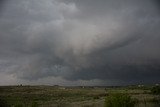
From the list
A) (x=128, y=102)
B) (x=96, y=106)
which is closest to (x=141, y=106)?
(x=96, y=106)

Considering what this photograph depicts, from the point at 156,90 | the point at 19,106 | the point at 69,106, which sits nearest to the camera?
the point at 19,106

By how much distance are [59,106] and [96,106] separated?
14.0 m

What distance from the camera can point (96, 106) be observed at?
9456 cm

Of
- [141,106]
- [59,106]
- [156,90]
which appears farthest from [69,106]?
[156,90]

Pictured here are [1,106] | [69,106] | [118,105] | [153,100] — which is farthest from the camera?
[153,100]

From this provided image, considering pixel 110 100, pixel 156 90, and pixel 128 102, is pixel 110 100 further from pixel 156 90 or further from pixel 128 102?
pixel 156 90

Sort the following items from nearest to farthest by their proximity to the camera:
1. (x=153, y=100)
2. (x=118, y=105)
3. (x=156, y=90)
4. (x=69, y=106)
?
(x=118, y=105)
(x=69, y=106)
(x=153, y=100)
(x=156, y=90)

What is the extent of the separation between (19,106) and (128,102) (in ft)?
79.5

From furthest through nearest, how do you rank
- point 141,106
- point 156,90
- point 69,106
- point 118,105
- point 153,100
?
point 156,90, point 153,100, point 69,106, point 141,106, point 118,105

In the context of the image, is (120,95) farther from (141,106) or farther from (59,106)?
(59,106)

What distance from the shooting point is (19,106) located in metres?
76.9

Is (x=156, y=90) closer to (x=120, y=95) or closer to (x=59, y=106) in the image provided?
(x=59, y=106)

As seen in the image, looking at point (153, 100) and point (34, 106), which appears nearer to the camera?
point (34, 106)

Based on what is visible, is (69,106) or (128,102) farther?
(69,106)
